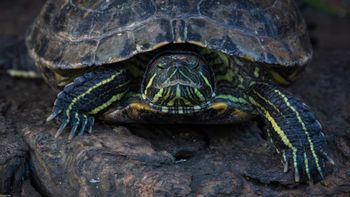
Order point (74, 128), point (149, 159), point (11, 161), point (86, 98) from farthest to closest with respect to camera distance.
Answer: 1. point (86, 98)
2. point (74, 128)
3. point (11, 161)
4. point (149, 159)

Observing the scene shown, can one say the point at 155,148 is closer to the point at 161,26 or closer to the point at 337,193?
the point at 161,26

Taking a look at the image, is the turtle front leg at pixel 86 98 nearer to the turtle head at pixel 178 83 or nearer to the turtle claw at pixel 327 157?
the turtle head at pixel 178 83

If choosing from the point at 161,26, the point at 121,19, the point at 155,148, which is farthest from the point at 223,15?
the point at 155,148

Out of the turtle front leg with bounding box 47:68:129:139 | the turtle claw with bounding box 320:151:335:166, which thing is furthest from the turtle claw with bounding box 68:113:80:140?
the turtle claw with bounding box 320:151:335:166

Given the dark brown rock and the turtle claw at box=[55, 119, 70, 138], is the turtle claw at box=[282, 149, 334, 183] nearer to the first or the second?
the turtle claw at box=[55, 119, 70, 138]

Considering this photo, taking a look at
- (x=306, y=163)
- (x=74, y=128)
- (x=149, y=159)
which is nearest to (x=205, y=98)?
(x=149, y=159)

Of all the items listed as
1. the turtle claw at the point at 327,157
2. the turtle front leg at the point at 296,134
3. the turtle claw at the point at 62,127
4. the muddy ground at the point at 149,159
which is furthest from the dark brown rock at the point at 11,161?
the turtle claw at the point at 327,157

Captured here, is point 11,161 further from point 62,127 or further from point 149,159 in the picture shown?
point 149,159
